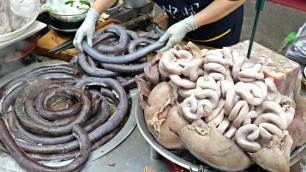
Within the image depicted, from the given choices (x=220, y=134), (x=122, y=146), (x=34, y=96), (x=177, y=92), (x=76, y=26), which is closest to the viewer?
(x=220, y=134)

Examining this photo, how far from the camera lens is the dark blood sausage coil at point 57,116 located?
188cm

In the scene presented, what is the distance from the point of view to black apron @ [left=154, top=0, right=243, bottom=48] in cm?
269

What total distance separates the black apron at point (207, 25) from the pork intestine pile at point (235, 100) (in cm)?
106

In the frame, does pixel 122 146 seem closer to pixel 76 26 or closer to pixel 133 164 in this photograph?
pixel 133 164

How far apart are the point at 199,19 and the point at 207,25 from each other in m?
0.27

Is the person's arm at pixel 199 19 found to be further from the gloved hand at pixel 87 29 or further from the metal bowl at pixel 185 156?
the metal bowl at pixel 185 156

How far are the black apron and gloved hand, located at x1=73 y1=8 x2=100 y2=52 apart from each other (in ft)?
1.70

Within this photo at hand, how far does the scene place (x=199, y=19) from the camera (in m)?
2.53

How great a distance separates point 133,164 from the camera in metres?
1.90

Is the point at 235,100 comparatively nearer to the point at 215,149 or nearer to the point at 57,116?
the point at 215,149

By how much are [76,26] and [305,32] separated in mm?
2134

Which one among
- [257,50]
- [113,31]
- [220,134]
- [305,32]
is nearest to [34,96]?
[113,31]

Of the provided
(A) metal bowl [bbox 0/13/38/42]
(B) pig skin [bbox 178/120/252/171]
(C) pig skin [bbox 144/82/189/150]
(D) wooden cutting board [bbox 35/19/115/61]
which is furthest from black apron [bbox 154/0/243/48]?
(B) pig skin [bbox 178/120/252/171]

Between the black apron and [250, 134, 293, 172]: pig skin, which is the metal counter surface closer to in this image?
[250, 134, 293, 172]: pig skin
